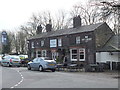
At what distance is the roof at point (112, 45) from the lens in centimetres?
2769

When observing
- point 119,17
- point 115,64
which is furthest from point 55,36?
point 119,17

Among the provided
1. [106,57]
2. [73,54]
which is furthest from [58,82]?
[73,54]

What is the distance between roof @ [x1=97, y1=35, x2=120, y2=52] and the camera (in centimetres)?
Answer: 2769

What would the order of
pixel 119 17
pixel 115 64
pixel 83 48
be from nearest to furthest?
pixel 119 17
pixel 115 64
pixel 83 48

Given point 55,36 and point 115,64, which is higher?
point 55,36

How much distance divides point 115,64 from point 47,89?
716 inches

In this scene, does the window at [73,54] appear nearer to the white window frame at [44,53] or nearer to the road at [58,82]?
the white window frame at [44,53]

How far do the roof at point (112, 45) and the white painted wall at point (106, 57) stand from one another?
0.72 meters

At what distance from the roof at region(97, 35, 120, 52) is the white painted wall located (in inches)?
28.2

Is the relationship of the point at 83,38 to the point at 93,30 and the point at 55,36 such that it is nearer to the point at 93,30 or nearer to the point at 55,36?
the point at 93,30

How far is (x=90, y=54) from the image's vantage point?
31.0m

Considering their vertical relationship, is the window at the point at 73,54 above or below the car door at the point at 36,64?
above

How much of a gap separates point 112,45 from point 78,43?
600 centimetres

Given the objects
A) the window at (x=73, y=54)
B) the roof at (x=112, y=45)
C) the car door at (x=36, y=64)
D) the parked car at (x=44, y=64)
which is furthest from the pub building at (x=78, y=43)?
the car door at (x=36, y=64)
